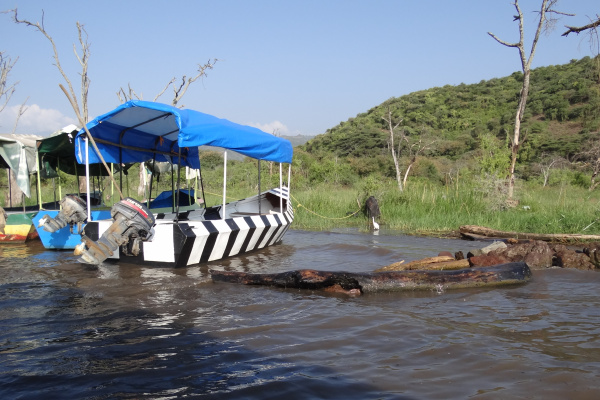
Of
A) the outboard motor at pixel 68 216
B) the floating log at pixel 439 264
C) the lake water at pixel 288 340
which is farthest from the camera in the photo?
the outboard motor at pixel 68 216

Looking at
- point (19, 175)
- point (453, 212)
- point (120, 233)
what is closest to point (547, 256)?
point (120, 233)

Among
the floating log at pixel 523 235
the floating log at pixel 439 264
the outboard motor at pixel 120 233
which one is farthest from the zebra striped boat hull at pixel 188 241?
the floating log at pixel 523 235

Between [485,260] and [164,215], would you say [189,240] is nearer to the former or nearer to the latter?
[164,215]

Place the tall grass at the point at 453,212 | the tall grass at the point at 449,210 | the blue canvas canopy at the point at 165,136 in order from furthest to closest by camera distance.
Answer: the tall grass at the point at 449,210 → the tall grass at the point at 453,212 → the blue canvas canopy at the point at 165,136

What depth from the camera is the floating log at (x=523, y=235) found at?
31.7 ft

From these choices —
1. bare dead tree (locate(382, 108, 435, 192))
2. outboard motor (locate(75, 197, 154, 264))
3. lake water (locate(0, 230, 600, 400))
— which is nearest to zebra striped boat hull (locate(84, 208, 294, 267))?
outboard motor (locate(75, 197, 154, 264))

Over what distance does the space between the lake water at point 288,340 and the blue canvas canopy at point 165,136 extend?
2.26 m

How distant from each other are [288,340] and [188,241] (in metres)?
3.49

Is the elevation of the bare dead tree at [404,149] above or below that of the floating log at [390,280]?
Answer: above

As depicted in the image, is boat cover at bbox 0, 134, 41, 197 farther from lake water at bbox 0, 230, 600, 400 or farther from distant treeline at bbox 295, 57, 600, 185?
distant treeline at bbox 295, 57, 600, 185

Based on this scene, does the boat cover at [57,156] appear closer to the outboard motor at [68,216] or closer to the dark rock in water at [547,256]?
the outboard motor at [68,216]

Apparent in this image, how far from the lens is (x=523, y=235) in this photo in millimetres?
10242

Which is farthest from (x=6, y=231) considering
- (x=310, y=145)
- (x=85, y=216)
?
(x=310, y=145)

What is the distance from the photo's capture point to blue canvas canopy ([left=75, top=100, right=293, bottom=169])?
7410 millimetres
